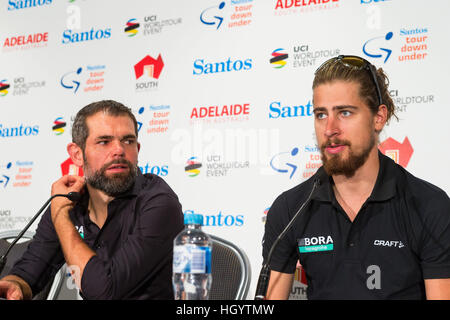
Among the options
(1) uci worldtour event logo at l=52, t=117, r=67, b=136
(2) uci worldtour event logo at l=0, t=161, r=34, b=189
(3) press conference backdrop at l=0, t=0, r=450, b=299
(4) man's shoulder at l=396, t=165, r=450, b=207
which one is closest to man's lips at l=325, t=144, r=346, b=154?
(4) man's shoulder at l=396, t=165, r=450, b=207

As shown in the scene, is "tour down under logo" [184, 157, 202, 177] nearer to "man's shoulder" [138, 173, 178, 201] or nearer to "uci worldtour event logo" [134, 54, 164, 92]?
"uci worldtour event logo" [134, 54, 164, 92]

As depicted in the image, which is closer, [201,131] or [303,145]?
[303,145]

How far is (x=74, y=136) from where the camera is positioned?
2.35 metres

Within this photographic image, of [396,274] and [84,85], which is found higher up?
[84,85]

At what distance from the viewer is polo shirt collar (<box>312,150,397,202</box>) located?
1.77m

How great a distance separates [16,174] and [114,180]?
2.13 m

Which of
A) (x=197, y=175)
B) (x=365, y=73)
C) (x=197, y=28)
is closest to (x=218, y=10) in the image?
(x=197, y=28)

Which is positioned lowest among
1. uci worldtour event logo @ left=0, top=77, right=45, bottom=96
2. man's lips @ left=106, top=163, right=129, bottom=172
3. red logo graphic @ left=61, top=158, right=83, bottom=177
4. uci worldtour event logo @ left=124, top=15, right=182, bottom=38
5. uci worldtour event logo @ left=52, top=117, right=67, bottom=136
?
man's lips @ left=106, top=163, right=129, bottom=172

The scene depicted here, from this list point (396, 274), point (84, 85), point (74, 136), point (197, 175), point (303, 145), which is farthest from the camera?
point (84, 85)

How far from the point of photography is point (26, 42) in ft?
13.5

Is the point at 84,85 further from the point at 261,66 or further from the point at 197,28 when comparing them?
the point at 261,66

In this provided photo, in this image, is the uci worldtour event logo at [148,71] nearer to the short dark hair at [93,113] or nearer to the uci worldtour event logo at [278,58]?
the uci worldtour event logo at [278,58]

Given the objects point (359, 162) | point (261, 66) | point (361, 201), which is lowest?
point (361, 201)

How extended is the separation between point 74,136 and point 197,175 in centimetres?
114
